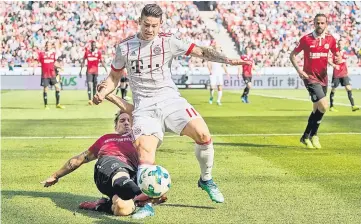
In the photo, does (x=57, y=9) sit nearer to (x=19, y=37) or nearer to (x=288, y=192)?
(x=19, y=37)

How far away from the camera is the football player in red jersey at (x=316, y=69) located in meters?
14.2

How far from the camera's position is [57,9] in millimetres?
56062

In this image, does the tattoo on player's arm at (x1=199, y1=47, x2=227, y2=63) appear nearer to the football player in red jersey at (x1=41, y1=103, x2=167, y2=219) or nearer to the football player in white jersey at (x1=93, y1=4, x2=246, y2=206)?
the football player in white jersey at (x1=93, y1=4, x2=246, y2=206)

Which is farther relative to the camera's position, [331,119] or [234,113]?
[234,113]

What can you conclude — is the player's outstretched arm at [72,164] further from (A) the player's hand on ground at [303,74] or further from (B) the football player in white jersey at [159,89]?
(A) the player's hand on ground at [303,74]

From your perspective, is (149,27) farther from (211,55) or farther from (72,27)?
(72,27)

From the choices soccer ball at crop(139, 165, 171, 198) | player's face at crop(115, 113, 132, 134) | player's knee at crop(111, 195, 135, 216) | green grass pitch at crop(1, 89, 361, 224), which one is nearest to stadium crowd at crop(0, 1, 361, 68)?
green grass pitch at crop(1, 89, 361, 224)

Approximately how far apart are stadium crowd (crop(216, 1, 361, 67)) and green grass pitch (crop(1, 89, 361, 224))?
36.7m

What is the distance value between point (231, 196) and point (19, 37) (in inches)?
1849

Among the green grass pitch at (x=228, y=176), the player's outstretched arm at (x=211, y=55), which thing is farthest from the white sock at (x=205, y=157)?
the player's outstretched arm at (x=211, y=55)

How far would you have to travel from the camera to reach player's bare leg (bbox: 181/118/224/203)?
7973 millimetres

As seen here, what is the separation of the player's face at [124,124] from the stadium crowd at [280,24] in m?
47.6

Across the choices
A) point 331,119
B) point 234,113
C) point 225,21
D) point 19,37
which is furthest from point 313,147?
point 225,21

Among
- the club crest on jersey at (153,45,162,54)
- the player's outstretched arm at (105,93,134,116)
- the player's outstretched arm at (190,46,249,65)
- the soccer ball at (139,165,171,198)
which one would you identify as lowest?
the soccer ball at (139,165,171,198)
